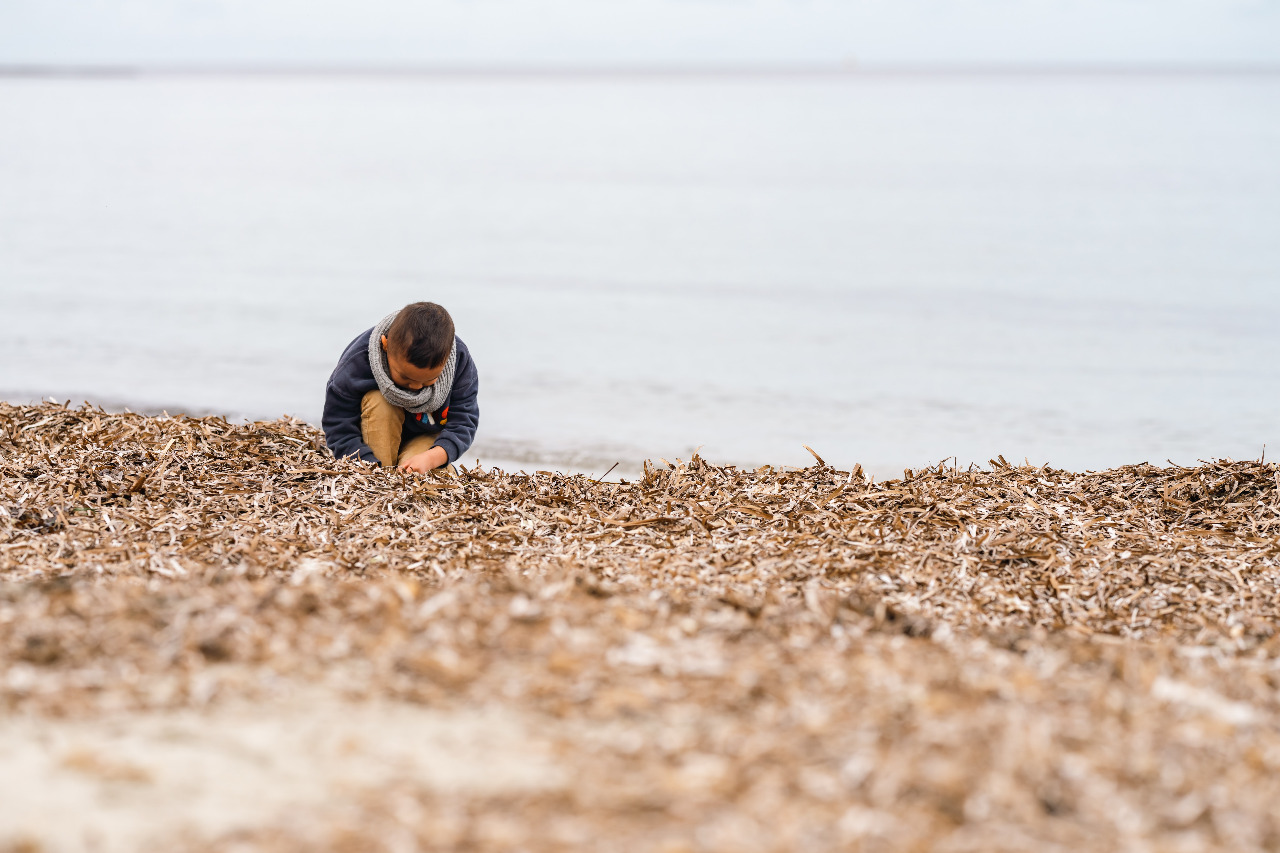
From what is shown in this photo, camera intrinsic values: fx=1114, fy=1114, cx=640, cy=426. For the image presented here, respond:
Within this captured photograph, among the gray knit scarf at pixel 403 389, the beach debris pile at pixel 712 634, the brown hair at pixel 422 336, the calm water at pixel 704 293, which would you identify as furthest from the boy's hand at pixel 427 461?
the calm water at pixel 704 293

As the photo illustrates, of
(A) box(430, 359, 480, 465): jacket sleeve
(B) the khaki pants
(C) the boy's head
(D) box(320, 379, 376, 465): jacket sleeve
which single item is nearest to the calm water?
(A) box(430, 359, 480, 465): jacket sleeve

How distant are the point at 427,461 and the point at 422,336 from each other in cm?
61

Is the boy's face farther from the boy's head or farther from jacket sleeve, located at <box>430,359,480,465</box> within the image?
jacket sleeve, located at <box>430,359,480,465</box>

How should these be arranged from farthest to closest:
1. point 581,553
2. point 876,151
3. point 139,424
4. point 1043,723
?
point 876,151 < point 139,424 < point 581,553 < point 1043,723

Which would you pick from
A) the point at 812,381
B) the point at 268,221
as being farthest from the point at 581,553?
the point at 268,221

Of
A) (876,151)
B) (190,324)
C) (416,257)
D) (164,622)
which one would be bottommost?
(164,622)

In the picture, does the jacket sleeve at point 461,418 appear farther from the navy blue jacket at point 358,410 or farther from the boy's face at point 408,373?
the boy's face at point 408,373

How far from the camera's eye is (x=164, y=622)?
2492mm

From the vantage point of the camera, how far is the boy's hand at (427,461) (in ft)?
15.8

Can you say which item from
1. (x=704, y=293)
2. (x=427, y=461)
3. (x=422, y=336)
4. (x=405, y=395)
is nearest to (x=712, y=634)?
(x=422, y=336)

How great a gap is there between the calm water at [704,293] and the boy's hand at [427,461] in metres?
1.58

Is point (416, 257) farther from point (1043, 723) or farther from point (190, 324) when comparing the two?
point (1043, 723)

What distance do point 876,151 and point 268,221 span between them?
20959 millimetres

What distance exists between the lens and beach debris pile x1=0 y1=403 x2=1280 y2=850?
192 centimetres
